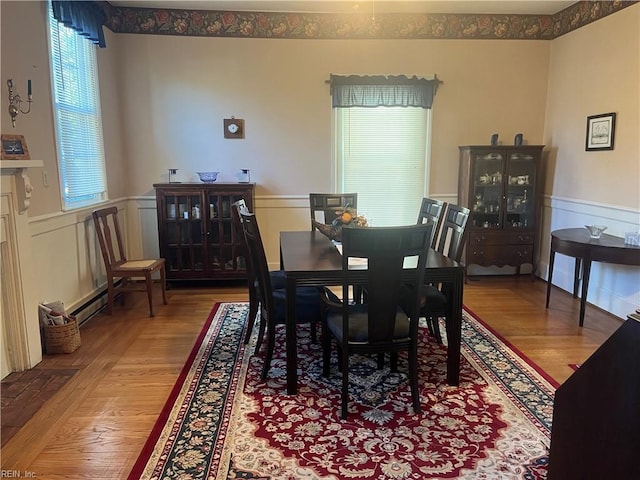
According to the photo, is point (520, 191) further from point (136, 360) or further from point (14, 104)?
point (14, 104)

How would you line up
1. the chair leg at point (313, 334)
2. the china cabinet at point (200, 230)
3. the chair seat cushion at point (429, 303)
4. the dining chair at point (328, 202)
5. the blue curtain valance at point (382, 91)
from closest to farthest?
the chair seat cushion at point (429, 303), the chair leg at point (313, 334), the dining chair at point (328, 202), the china cabinet at point (200, 230), the blue curtain valance at point (382, 91)

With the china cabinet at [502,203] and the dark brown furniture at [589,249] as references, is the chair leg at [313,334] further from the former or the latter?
the china cabinet at [502,203]

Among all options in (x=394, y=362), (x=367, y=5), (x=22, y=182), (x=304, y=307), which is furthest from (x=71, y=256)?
(x=367, y=5)

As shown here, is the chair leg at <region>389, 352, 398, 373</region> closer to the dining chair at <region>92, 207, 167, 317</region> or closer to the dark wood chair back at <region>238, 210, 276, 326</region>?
the dark wood chair back at <region>238, 210, 276, 326</region>

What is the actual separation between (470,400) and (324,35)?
152 inches

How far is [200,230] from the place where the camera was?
185 inches

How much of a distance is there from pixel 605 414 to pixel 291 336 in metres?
1.58

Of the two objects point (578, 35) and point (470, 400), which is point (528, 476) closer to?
point (470, 400)

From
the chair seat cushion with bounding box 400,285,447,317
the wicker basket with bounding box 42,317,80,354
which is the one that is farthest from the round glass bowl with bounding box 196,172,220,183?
the chair seat cushion with bounding box 400,285,447,317

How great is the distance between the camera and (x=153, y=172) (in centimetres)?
490

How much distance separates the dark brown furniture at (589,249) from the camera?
336 cm

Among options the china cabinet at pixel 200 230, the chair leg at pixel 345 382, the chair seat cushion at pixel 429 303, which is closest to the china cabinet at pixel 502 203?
the chair seat cushion at pixel 429 303

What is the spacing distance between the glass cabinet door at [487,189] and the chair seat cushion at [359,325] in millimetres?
2755

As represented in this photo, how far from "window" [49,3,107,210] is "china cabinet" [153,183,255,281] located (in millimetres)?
627
